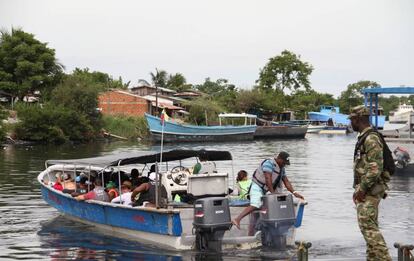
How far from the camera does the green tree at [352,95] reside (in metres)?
136

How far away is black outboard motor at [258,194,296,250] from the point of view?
1198 centimetres

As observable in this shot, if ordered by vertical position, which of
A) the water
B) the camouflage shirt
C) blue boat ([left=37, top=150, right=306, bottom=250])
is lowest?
the water

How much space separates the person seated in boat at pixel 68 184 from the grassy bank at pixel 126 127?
51448 mm

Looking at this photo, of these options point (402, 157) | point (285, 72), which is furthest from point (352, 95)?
point (402, 157)

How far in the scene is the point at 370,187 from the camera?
8.41m

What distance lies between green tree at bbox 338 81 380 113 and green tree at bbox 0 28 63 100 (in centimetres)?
7945

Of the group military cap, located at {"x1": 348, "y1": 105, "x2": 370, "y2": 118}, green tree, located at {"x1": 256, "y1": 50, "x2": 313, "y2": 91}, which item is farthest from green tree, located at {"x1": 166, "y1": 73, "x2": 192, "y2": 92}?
military cap, located at {"x1": 348, "y1": 105, "x2": 370, "y2": 118}

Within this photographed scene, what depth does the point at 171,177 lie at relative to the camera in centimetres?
1426

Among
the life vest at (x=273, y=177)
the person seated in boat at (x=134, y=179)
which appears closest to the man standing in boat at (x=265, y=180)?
the life vest at (x=273, y=177)

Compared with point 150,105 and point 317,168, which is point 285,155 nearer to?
point 317,168

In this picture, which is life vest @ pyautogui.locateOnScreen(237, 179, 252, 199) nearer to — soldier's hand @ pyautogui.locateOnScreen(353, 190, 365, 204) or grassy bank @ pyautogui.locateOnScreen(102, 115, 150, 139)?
soldier's hand @ pyautogui.locateOnScreen(353, 190, 365, 204)

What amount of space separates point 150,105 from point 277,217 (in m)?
71.9

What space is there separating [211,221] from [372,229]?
390 centimetres

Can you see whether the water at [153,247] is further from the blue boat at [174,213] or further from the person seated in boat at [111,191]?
the person seated in boat at [111,191]
